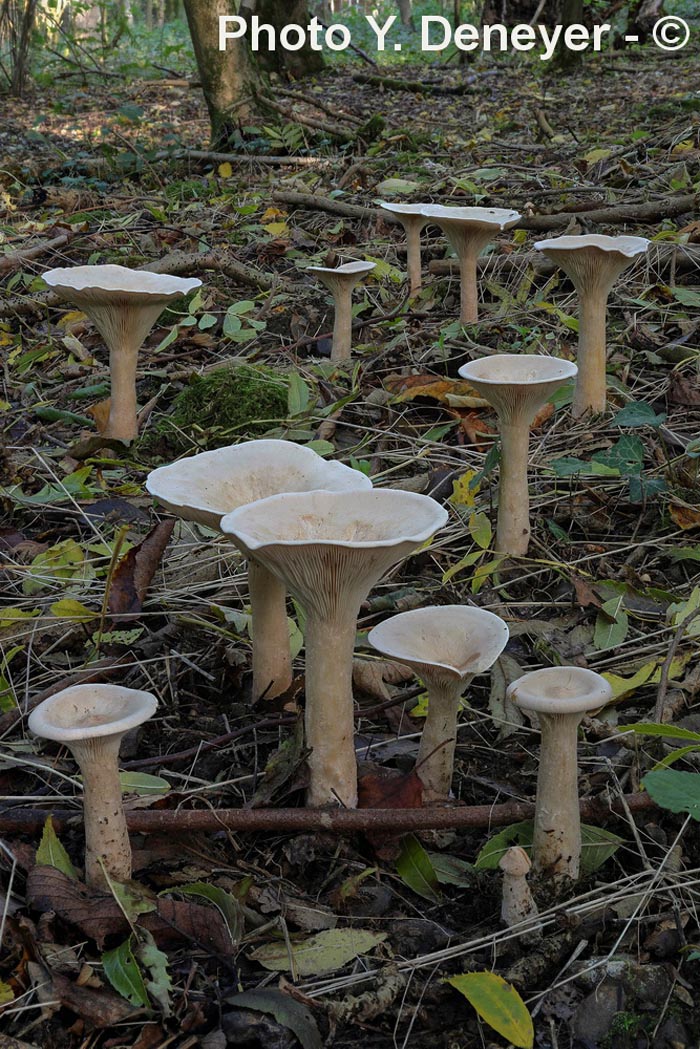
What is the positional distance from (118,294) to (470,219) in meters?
1.76

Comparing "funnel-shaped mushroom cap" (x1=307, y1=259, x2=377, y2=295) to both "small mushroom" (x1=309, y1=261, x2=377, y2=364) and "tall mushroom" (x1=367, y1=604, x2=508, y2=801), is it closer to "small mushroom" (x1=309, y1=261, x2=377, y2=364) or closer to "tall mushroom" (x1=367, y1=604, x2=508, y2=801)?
"small mushroom" (x1=309, y1=261, x2=377, y2=364)

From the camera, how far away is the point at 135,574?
326 centimetres

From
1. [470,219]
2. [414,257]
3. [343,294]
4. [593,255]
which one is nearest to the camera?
[593,255]

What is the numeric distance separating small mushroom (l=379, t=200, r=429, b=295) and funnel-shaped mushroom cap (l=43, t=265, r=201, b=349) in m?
1.30

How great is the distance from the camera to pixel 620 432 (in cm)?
407

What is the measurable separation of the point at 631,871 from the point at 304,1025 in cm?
84

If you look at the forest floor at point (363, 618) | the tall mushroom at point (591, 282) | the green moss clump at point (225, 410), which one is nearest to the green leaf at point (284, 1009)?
the forest floor at point (363, 618)

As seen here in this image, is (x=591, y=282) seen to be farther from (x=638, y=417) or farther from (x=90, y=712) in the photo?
(x=90, y=712)

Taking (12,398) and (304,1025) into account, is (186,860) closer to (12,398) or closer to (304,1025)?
(304,1025)

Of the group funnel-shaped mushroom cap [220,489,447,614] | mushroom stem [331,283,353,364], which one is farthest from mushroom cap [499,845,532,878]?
mushroom stem [331,283,353,364]

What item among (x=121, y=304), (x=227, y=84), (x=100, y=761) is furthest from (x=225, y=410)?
(x=227, y=84)

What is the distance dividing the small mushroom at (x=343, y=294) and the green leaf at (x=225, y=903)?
3418 millimetres

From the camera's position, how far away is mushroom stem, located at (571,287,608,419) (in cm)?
410

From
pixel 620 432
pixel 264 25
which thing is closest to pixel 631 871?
pixel 620 432
